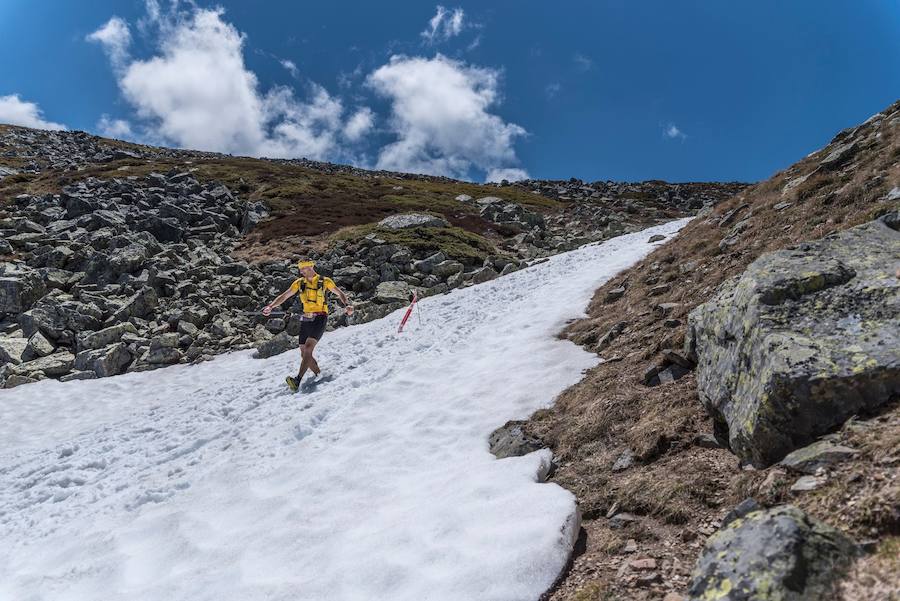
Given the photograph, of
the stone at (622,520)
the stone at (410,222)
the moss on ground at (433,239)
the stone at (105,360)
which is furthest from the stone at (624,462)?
the stone at (410,222)

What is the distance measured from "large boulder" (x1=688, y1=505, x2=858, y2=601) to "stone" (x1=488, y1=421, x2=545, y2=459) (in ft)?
12.8

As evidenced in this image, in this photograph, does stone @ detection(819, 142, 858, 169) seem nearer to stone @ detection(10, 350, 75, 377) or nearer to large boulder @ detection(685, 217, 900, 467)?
large boulder @ detection(685, 217, 900, 467)

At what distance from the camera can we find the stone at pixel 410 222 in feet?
132

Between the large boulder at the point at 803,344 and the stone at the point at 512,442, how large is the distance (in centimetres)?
244

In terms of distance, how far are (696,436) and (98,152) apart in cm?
10169

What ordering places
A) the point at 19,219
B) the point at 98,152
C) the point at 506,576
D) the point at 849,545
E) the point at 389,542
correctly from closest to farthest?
the point at 849,545 → the point at 506,576 → the point at 389,542 → the point at 19,219 → the point at 98,152

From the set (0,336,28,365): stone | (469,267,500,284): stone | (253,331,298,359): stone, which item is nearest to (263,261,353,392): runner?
(253,331,298,359): stone

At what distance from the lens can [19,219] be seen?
34219 millimetres

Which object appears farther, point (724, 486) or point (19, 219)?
point (19, 219)

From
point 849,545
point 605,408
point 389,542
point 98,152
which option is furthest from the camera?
point 98,152

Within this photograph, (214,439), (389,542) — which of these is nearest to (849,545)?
(389,542)

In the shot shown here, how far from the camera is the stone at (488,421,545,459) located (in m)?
7.33

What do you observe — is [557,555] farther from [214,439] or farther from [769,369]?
[214,439]

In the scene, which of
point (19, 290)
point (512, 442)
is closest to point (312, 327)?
point (512, 442)
